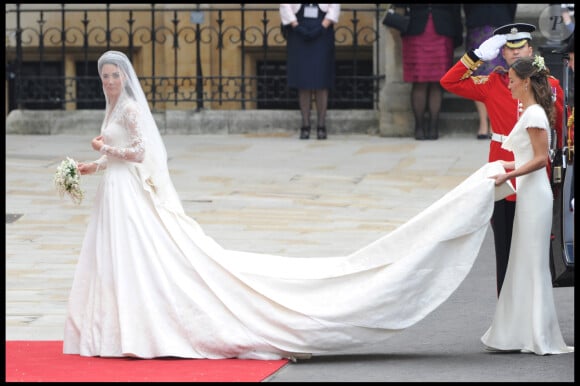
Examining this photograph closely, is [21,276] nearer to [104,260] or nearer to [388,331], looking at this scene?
[104,260]

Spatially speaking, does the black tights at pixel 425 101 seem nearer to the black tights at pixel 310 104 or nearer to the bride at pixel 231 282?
the black tights at pixel 310 104

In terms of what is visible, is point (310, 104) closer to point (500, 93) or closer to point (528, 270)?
point (500, 93)

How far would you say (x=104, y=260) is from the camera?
28.3 feet

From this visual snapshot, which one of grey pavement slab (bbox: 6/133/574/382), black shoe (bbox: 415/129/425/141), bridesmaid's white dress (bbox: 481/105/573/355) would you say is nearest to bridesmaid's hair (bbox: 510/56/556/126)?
bridesmaid's white dress (bbox: 481/105/573/355)

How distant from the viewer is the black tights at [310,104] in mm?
18344

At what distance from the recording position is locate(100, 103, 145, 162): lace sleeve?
875 centimetres

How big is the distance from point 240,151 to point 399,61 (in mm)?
2527

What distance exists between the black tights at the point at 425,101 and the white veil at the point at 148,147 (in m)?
9.45

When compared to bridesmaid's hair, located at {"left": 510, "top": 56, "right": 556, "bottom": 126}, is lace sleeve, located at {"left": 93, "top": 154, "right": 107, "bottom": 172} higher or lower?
lower

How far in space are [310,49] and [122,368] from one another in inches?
413

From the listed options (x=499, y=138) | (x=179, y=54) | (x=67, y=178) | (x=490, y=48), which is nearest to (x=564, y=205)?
(x=499, y=138)

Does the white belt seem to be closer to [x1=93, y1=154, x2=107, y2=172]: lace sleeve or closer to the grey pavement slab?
the grey pavement slab

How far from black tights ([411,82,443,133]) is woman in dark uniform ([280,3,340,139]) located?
981 millimetres

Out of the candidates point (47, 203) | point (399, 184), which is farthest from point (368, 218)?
point (47, 203)
